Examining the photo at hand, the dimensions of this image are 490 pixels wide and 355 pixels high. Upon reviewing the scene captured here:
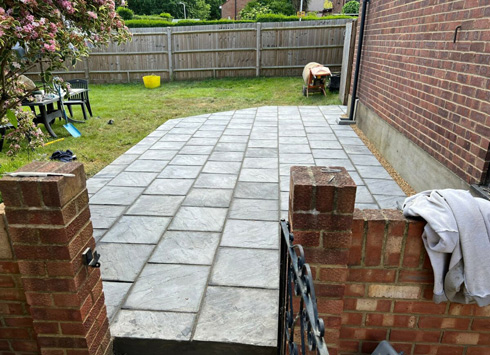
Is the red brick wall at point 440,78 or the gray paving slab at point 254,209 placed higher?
the red brick wall at point 440,78

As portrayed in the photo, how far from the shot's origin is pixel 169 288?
2488 mm

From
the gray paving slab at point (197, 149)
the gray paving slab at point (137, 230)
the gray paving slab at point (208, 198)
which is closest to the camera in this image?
the gray paving slab at point (137, 230)

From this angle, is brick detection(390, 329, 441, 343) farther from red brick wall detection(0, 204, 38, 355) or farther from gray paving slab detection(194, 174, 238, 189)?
gray paving slab detection(194, 174, 238, 189)

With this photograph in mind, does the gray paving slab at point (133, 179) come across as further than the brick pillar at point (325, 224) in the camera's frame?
Yes

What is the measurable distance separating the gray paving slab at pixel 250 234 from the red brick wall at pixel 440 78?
173 centimetres

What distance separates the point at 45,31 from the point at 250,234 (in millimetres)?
2208

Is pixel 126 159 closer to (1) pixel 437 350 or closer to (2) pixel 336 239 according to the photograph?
(2) pixel 336 239

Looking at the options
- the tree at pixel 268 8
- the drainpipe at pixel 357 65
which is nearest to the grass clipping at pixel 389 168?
the drainpipe at pixel 357 65

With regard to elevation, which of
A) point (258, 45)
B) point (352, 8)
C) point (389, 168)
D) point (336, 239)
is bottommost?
point (389, 168)

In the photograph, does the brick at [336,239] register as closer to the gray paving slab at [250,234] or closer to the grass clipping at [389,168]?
the gray paving slab at [250,234]

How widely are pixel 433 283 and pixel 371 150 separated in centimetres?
431

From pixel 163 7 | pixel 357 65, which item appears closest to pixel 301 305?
pixel 357 65

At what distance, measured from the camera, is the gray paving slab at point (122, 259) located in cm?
265

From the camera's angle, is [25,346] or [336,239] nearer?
[336,239]
